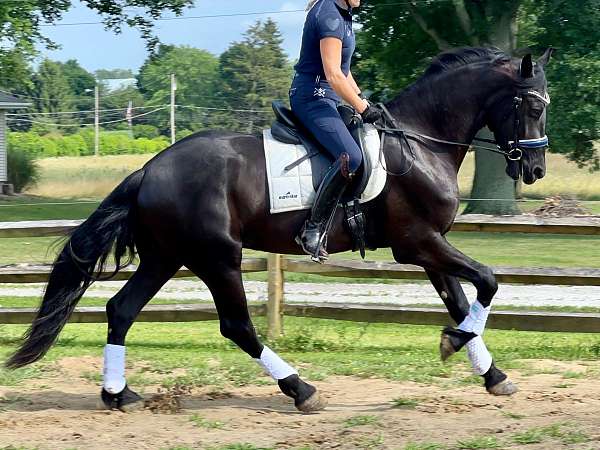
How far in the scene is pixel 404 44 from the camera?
89.2 feet

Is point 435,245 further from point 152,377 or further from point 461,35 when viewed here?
point 461,35

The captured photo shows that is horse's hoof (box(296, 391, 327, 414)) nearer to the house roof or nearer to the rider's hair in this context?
the rider's hair

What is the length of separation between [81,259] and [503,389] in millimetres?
3118

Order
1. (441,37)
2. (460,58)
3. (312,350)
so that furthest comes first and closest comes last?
(441,37)
(312,350)
(460,58)

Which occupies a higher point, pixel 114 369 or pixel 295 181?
pixel 295 181

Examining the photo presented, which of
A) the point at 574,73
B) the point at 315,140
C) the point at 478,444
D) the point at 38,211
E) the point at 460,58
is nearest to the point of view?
the point at 478,444

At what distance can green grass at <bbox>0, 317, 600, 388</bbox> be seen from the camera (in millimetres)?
7645

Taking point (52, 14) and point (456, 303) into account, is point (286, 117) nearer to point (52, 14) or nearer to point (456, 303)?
point (456, 303)

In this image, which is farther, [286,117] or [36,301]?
[36,301]

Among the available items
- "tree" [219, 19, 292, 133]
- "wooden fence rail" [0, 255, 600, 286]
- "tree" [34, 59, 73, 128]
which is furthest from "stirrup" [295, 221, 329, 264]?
"tree" [34, 59, 73, 128]

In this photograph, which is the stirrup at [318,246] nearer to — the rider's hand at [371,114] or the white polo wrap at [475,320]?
the rider's hand at [371,114]

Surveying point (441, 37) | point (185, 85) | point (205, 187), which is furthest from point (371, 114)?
point (185, 85)

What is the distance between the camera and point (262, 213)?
654cm

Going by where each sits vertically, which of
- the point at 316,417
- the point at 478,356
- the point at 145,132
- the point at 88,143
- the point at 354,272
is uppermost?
the point at 145,132
